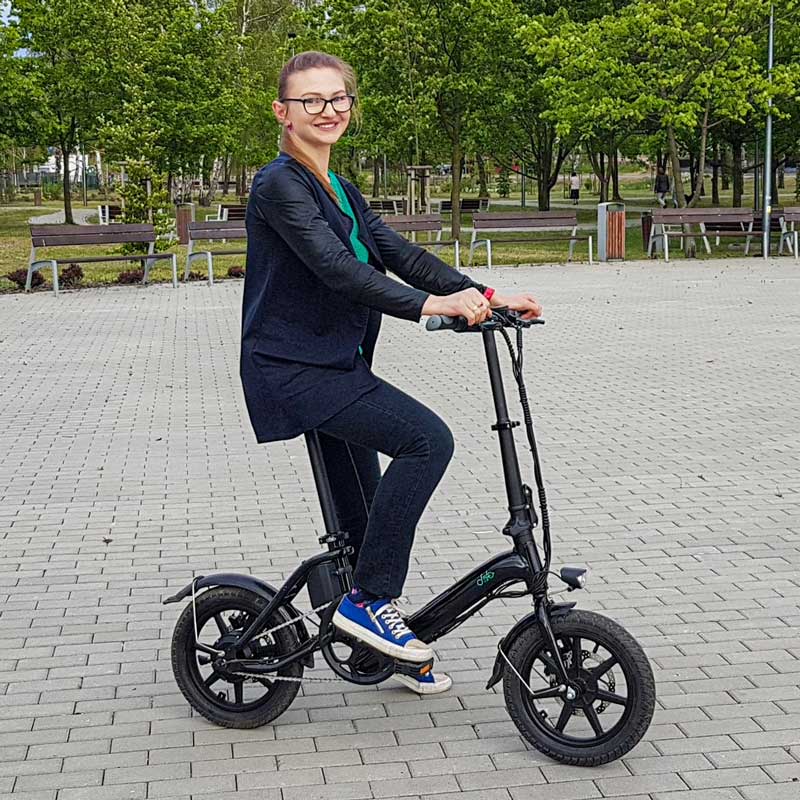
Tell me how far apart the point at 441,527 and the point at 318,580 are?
2.54 meters

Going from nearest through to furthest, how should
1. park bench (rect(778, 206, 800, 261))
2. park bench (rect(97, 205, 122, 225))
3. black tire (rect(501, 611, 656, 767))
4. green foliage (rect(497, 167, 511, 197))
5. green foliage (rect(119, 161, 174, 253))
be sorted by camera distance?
black tire (rect(501, 611, 656, 767)), green foliage (rect(119, 161, 174, 253)), park bench (rect(778, 206, 800, 261)), park bench (rect(97, 205, 122, 225)), green foliage (rect(497, 167, 511, 197))

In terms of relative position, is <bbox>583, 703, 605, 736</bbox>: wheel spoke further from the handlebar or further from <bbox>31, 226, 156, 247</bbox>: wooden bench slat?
<bbox>31, 226, 156, 247</bbox>: wooden bench slat

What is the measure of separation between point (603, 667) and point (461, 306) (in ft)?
3.31

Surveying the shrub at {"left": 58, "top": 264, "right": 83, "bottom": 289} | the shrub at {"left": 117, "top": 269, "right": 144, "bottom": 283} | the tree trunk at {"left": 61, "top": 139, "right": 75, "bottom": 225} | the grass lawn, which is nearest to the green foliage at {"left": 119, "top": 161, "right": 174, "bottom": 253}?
the grass lawn

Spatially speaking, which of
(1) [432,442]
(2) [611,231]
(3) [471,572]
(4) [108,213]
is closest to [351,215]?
(1) [432,442]

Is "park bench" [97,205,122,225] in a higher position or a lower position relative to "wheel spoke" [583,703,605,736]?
higher

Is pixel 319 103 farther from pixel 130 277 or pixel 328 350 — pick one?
pixel 130 277

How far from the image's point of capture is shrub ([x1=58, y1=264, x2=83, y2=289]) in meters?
19.5

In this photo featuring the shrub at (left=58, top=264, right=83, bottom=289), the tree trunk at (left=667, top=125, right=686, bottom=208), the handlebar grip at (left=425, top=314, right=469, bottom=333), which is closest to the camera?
the handlebar grip at (left=425, top=314, right=469, bottom=333)

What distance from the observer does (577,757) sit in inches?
143

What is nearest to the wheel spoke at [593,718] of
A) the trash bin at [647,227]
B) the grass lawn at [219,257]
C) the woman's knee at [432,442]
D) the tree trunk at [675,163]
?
the woman's knee at [432,442]

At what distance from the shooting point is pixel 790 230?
24.0 meters

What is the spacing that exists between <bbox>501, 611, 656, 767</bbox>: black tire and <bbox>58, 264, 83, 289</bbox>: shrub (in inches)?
656

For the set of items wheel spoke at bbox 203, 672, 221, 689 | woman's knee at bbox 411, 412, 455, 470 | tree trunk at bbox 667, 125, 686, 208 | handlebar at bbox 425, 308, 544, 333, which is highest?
tree trunk at bbox 667, 125, 686, 208
